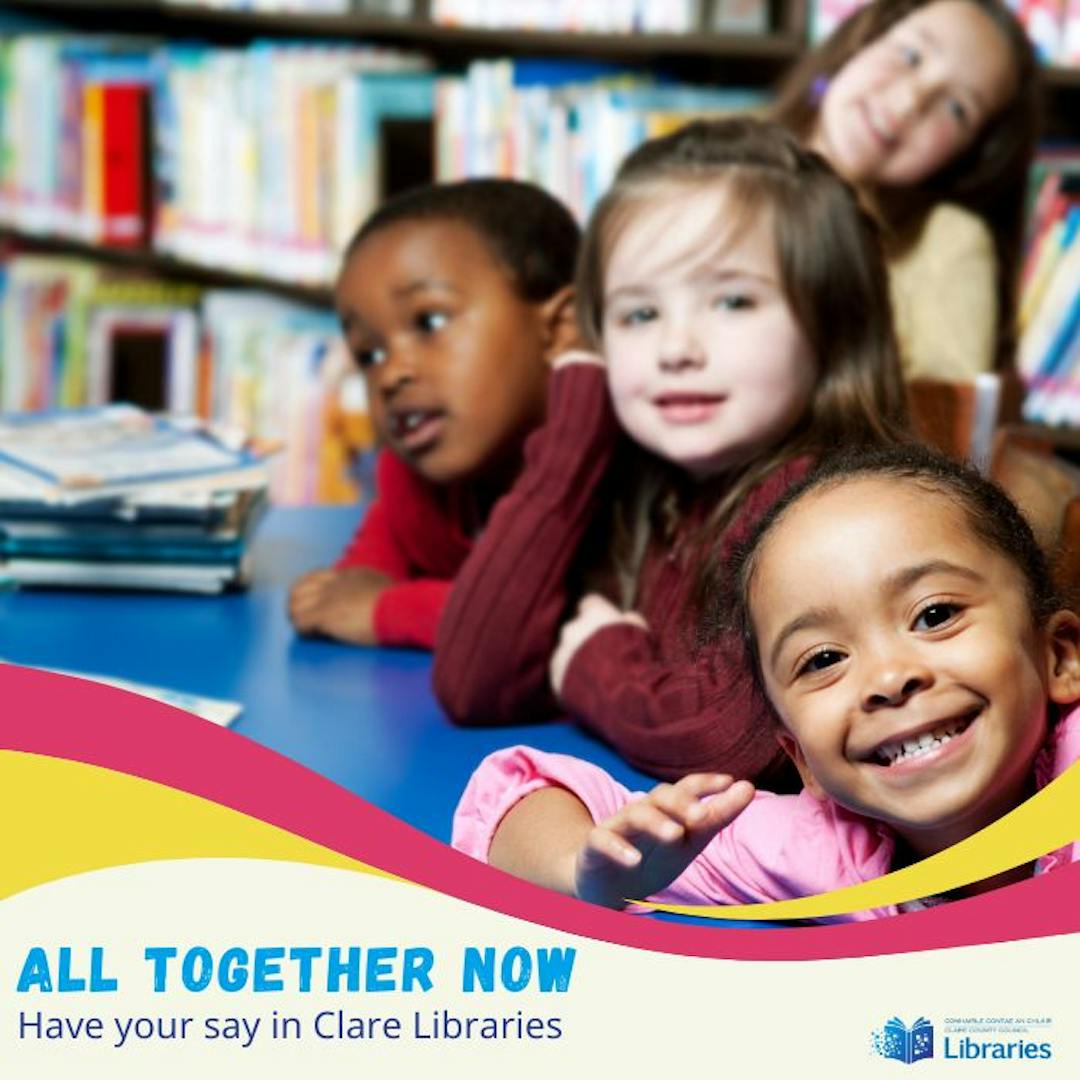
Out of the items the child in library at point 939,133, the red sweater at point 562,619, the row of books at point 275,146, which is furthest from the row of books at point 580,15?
the red sweater at point 562,619

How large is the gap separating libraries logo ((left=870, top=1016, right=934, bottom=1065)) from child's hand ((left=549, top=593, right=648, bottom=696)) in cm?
46

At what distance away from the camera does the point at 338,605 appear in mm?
1282

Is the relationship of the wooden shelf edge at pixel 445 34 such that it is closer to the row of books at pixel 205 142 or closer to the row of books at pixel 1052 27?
the row of books at pixel 205 142

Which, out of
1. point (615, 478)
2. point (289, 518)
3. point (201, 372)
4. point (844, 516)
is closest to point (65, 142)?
point (201, 372)

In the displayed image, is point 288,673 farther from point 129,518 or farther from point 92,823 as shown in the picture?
point 92,823

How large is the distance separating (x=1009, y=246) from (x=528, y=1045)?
1526 mm

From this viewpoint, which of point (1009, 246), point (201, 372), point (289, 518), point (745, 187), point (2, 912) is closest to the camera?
point (2, 912)

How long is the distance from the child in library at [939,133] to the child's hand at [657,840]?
119 cm

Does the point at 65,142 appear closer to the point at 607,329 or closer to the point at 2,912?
the point at 607,329

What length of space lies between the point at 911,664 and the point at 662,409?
426mm

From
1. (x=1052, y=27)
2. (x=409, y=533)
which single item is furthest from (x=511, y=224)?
(x=1052, y=27)

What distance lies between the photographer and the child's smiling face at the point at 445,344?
1.26 meters

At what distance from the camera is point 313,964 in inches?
24.3

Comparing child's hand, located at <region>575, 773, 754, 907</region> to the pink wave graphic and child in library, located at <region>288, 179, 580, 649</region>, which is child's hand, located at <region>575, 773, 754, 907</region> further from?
child in library, located at <region>288, 179, 580, 649</region>
